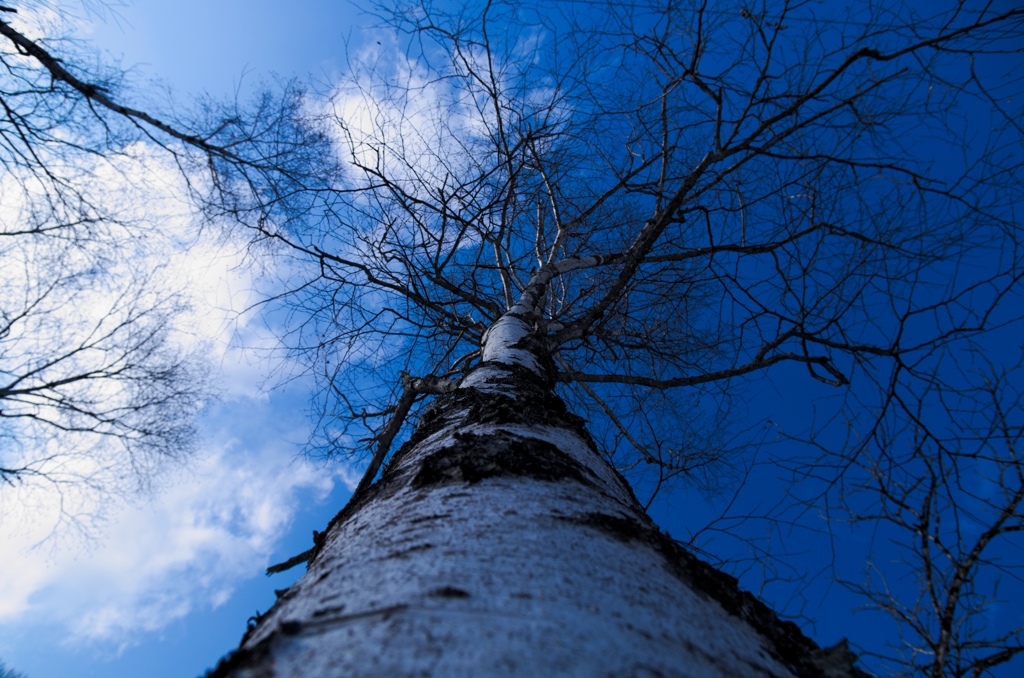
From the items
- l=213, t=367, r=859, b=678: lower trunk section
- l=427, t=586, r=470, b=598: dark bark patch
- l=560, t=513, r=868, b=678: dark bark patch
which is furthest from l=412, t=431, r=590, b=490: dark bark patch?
l=427, t=586, r=470, b=598: dark bark patch

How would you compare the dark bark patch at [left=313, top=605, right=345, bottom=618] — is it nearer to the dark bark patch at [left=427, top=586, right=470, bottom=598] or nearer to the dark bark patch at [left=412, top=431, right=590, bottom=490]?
the dark bark patch at [left=427, top=586, right=470, bottom=598]

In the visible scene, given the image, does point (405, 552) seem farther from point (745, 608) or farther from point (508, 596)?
point (745, 608)

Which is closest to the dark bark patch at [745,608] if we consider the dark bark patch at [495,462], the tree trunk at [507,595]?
the tree trunk at [507,595]

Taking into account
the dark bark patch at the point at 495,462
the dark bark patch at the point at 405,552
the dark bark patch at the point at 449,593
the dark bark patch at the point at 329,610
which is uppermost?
the dark bark patch at the point at 495,462

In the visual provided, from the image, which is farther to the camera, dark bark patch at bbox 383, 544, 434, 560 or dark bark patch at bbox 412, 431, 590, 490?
dark bark patch at bbox 412, 431, 590, 490

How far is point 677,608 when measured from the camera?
65 cm

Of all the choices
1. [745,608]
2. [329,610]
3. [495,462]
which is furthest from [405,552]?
[745,608]

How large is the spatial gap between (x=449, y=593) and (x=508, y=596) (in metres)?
0.07

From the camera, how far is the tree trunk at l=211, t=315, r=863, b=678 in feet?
1.60

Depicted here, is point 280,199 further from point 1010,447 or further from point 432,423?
point 1010,447

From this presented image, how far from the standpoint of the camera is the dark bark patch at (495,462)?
997mm

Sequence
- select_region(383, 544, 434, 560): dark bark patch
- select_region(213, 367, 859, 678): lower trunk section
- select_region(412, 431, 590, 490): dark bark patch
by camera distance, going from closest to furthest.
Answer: select_region(213, 367, 859, 678): lower trunk section
select_region(383, 544, 434, 560): dark bark patch
select_region(412, 431, 590, 490): dark bark patch

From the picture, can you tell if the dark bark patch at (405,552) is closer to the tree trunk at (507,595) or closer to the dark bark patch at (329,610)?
the tree trunk at (507,595)

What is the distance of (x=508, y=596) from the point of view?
0.57m
